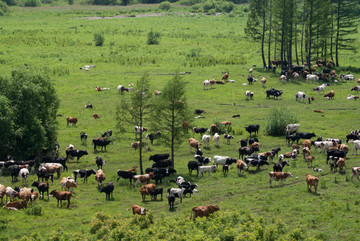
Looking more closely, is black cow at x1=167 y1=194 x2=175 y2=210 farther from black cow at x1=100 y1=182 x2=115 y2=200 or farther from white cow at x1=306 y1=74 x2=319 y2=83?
white cow at x1=306 y1=74 x2=319 y2=83

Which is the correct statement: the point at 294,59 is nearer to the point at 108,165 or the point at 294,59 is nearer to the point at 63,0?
the point at 108,165

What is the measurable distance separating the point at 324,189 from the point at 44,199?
62.6 ft

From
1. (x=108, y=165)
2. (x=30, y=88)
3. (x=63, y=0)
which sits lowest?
(x=108, y=165)

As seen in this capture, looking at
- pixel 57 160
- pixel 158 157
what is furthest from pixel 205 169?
pixel 57 160

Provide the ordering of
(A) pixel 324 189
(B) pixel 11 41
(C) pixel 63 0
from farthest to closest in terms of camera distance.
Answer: (C) pixel 63 0
(B) pixel 11 41
(A) pixel 324 189

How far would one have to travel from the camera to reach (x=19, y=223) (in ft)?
88.3

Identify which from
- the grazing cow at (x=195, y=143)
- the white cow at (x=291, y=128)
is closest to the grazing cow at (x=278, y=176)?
the grazing cow at (x=195, y=143)

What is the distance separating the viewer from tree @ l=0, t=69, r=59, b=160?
3881 centimetres

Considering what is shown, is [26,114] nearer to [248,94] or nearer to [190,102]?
[190,102]

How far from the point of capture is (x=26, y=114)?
4056cm

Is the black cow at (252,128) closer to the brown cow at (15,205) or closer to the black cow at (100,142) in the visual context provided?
the black cow at (100,142)

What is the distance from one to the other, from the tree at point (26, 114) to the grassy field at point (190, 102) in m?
3.03

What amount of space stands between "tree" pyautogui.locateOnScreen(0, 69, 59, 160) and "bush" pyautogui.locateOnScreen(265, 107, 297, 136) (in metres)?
21.2

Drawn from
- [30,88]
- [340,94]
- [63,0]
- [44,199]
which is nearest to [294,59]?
[340,94]
